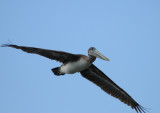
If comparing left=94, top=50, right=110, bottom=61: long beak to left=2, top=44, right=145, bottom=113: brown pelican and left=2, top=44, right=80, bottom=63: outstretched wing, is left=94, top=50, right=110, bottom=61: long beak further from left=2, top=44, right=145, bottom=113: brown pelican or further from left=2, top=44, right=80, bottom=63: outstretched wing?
left=2, top=44, right=80, bottom=63: outstretched wing

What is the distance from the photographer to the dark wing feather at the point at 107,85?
13656mm

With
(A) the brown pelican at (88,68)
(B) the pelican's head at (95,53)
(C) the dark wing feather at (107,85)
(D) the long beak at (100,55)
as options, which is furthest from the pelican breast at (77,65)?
(C) the dark wing feather at (107,85)

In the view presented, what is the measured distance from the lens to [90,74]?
13.7 meters

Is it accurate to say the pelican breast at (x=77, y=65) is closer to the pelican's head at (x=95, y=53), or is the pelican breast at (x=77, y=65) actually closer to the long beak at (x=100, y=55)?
the pelican's head at (x=95, y=53)

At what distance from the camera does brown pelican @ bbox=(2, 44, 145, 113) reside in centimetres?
1232

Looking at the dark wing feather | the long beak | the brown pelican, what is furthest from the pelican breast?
the dark wing feather

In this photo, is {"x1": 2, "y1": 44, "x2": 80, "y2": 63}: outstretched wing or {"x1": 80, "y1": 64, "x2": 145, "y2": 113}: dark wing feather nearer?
{"x1": 2, "y1": 44, "x2": 80, "y2": 63}: outstretched wing

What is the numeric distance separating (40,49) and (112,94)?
12.8 feet

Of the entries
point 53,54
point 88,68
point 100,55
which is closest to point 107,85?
point 88,68

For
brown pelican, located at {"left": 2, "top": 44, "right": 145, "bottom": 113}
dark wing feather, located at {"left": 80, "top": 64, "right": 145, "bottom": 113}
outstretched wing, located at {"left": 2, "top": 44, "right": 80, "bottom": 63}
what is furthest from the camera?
dark wing feather, located at {"left": 80, "top": 64, "right": 145, "bottom": 113}

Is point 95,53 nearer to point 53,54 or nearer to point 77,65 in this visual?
point 77,65

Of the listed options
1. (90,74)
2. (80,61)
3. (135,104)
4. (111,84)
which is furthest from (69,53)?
(135,104)

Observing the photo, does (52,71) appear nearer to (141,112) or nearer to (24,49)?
(24,49)

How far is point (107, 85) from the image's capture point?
14.1 m
